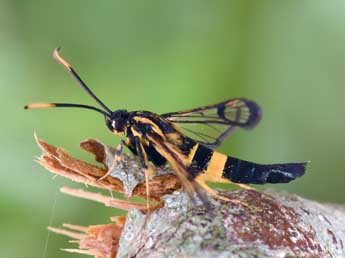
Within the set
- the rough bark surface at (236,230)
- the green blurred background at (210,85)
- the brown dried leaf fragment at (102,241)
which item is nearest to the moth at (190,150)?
the rough bark surface at (236,230)

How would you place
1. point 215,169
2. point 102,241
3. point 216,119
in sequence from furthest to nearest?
point 216,119
point 215,169
point 102,241

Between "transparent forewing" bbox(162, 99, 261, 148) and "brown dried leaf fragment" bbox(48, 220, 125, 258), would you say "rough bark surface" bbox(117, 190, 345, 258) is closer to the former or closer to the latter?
"brown dried leaf fragment" bbox(48, 220, 125, 258)

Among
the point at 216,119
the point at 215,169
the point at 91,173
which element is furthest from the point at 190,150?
the point at 91,173

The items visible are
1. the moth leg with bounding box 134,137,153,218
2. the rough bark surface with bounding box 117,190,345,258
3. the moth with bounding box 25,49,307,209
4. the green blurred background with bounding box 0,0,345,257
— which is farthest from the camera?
the green blurred background with bounding box 0,0,345,257

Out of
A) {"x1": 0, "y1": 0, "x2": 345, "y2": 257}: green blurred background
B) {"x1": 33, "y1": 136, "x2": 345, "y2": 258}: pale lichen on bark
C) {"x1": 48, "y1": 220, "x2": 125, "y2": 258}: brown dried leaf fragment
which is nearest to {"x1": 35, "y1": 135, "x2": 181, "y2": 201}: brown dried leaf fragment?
{"x1": 33, "y1": 136, "x2": 345, "y2": 258}: pale lichen on bark

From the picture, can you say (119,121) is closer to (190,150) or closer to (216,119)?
(190,150)

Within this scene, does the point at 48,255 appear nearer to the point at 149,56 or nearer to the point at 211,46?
the point at 149,56
